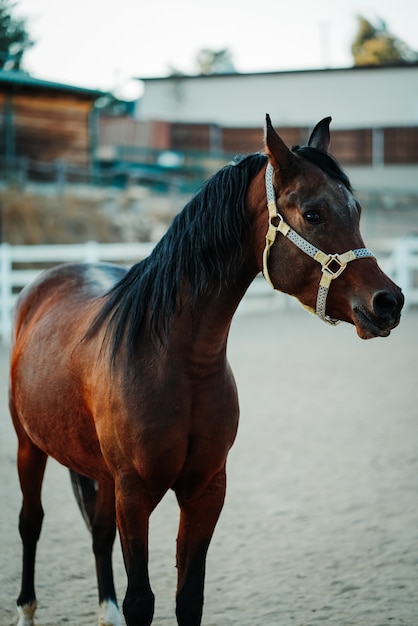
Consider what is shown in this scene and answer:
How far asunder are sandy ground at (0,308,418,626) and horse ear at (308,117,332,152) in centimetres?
205

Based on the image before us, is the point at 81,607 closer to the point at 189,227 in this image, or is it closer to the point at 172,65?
the point at 189,227

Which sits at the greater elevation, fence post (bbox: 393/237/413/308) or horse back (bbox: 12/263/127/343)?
horse back (bbox: 12/263/127/343)

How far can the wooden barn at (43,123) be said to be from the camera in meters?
22.2

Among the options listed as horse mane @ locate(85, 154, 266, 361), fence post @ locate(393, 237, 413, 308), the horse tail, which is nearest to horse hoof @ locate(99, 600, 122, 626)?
the horse tail

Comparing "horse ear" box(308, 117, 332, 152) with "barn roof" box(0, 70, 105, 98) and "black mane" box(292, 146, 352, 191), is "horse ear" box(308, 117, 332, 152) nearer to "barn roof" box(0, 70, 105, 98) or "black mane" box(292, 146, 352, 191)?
"black mane" box(292, 146, 352, 191)

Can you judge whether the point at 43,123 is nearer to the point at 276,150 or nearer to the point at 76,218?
the point at 76,218

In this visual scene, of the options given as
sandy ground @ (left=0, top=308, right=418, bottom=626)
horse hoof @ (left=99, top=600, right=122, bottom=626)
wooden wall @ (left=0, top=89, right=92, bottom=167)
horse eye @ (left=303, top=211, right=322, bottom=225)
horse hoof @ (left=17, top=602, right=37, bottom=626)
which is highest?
wooden wall @ (left=0, top=89, right=92, bottom=167)

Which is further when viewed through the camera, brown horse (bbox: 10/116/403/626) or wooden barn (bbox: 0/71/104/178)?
wooden barn (bbox: 0/71/104/178)

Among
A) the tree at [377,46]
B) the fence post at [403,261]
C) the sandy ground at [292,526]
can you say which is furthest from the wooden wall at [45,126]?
the tree at [377,46]

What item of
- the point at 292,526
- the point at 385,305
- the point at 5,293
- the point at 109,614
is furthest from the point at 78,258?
the point at 385,305

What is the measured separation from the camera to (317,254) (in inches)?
91.7

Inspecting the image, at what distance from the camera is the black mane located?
2404 millimetres

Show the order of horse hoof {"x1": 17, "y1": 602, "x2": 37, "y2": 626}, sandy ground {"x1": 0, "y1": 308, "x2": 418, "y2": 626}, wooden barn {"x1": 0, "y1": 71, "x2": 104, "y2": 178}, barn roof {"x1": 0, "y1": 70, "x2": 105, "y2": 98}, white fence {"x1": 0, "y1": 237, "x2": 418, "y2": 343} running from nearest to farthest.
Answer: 1. horse hoof {"x1": 17, "y1": 602, "x2": 37, "y2": 626}
2. sandy ground {"x1": 0, "y1": 308, "x2": 418, "y2": 626}
3. white fence {"x1": 0, "y1": 237, "x2": 418, "y2": 343}
4. barn roof {"x1": 0, "y1": 70, "x2": 105, "y2": 98}
5. wooden barn {"x1": 0, "y1": 71, "x2": 104, "y2": 178}

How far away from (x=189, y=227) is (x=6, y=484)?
10.9 feet
